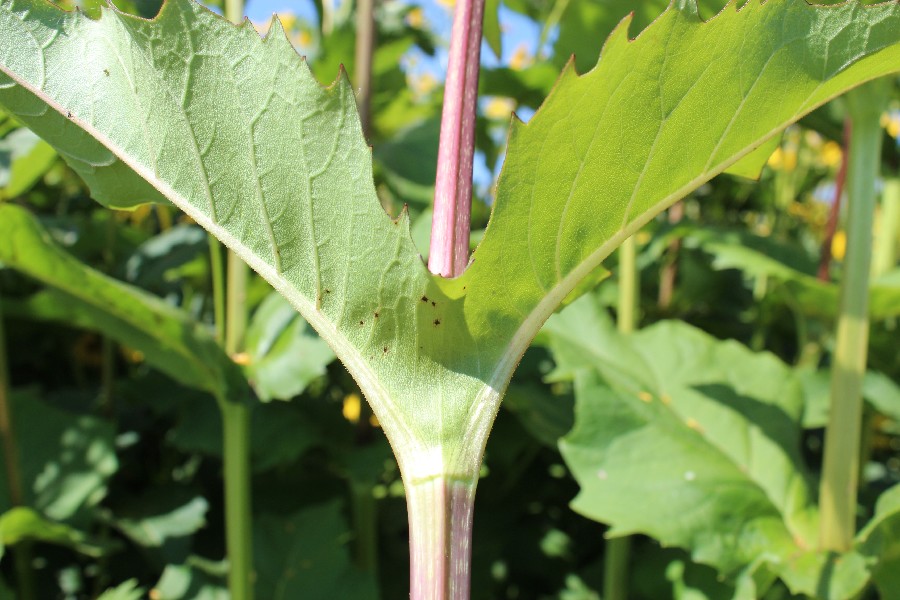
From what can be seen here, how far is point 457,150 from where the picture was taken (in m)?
0.48

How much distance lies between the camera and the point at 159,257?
122 cm

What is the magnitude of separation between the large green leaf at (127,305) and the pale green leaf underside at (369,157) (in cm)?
37

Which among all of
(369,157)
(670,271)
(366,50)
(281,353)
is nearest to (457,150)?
(369,157)

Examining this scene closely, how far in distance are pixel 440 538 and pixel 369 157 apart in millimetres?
216

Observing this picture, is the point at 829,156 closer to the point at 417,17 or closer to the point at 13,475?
the point at 417,17

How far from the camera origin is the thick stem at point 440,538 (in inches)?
16.9

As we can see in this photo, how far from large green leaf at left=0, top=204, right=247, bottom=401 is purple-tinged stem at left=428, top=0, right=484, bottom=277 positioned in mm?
431

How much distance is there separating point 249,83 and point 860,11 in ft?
1.13

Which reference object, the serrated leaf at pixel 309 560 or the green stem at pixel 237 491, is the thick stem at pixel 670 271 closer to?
the serrated leaf at pixel 309 560

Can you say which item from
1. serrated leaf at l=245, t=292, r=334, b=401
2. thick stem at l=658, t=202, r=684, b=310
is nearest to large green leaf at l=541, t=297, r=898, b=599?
serrated leaf at l=245, t=292, r=334, b=401

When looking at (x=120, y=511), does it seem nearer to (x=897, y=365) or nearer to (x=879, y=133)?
(x=879, y=133)

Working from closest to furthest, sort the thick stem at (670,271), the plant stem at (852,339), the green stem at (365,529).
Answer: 1. the plant stem at (852,339)
2. the green stem at (365,529)
3. the thick stem at (670,271)

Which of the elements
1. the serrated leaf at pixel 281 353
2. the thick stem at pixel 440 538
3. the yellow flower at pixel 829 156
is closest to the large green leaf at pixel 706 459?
the serrated leaf at pixel 281 353

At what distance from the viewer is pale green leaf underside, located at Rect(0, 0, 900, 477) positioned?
0.44m
